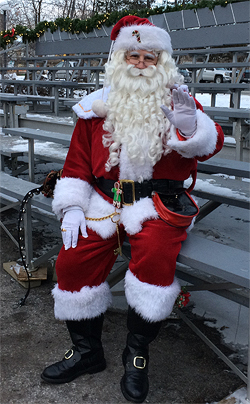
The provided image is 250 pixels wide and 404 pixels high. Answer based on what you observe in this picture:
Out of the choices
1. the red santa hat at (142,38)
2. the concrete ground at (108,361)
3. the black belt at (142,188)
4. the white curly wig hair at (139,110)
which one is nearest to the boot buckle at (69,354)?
the concrete ground at (108,361)

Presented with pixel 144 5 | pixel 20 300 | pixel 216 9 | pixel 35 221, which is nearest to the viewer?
pixel 20 300

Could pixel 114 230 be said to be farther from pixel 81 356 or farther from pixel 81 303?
pixel 81 356

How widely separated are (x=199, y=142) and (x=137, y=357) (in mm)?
1104

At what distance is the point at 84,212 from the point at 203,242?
Answer: 66 cm

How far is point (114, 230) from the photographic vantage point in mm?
2211

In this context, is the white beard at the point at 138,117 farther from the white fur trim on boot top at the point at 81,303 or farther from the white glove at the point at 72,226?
the white fur trim on boot top at the point at 81,303

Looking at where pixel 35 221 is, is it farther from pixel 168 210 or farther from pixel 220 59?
pixel 220 59

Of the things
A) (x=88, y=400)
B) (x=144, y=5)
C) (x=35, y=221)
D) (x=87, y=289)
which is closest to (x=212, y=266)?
(x=87, y=289)

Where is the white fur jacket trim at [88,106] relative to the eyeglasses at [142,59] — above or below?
below

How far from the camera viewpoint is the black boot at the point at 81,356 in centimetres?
219

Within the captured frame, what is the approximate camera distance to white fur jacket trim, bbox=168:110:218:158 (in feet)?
6.52

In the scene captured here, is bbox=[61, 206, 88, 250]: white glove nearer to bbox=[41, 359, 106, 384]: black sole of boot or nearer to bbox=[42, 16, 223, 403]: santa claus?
bbox=[42, 16, 223, 403]: santa claus

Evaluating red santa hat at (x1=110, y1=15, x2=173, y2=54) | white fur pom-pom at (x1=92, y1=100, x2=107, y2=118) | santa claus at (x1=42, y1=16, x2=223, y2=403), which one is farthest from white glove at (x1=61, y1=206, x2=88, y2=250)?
red santa hat at (x1=110, y1=15, x2=173, y2=54)

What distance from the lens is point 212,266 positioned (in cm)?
193
